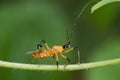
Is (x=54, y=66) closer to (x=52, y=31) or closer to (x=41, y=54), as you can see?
(x=41, y=54)

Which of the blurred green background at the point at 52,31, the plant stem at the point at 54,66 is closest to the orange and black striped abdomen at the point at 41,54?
the plant stem at the point at 54,66

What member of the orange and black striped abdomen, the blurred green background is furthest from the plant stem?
the blurred green background

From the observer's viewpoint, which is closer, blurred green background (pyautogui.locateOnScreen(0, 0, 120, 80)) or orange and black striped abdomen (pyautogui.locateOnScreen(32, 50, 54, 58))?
orange and black striped abdomen (pyautogui.locateOnScreen(32, 50, 54, 58))

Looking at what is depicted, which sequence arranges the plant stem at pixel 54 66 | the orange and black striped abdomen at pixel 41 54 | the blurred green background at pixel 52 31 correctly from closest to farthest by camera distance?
the plant stem at pixel 54 66 → the orange and black striped abdomen at pixel 41 54 → the blurred green background at pixel 52 31

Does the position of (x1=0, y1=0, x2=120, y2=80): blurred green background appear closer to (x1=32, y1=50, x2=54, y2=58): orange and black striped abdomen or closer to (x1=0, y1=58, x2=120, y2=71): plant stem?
(x1=32, y1=50, x2=54, y2=58): orange and black striped abdomen

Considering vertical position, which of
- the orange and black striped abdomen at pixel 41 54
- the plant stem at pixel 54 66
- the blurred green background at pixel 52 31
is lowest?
the plant stem at pixel 54 66

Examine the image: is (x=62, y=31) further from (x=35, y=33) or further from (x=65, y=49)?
→ (x=65, y=49)

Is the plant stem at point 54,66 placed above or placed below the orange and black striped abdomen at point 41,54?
below

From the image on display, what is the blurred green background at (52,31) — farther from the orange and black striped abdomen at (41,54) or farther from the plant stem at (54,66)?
the plant stem at (54,66)

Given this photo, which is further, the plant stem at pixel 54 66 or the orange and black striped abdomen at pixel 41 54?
the orange and black striped abdomen at pixel 41 54
